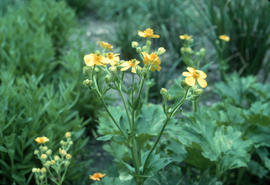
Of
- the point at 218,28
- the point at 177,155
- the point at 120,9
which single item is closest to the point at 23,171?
the point at 177,155

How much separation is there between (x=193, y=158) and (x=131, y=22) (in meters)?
2.69

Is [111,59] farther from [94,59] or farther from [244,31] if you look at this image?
[244,31]

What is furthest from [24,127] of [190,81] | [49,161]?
[190,81]

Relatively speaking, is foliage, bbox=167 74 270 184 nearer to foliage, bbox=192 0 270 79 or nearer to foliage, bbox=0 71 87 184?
foliage, bbox=0 71 87 184

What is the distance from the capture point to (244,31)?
298 cm

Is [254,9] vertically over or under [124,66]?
over

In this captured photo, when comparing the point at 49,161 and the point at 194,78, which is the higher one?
the point at 194,78

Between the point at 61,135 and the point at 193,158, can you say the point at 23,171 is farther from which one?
the point at 193,158

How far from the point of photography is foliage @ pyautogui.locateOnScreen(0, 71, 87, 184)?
171cm

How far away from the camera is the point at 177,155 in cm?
179

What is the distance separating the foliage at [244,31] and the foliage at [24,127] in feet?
5.34

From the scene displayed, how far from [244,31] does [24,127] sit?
7.00 feet

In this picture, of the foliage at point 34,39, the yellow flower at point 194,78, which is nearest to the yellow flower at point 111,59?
the yellow flower at point 194,78

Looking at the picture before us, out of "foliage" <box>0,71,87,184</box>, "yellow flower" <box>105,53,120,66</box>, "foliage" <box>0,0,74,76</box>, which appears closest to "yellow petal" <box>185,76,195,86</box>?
"yellow flower" <box>105,53,120,66</box>
